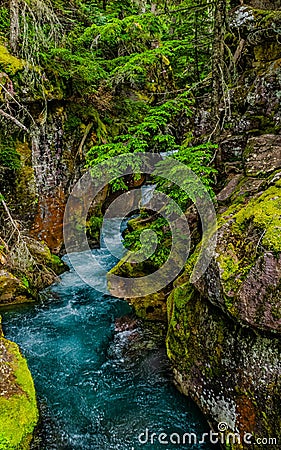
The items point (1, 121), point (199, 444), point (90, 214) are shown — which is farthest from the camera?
point (90, 214)

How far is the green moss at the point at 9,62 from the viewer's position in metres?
9.59

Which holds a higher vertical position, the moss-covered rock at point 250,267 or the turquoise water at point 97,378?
the moss-covered rock at point 250,267

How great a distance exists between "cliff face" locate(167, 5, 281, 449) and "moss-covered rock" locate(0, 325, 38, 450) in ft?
7.00

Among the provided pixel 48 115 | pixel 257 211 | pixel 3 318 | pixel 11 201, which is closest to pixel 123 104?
pixel 48 115

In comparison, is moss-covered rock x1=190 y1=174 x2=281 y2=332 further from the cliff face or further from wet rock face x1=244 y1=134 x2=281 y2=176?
wet rock face x1=244 y1=134 x2=281 y2=176

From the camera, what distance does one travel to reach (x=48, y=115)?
10.8m

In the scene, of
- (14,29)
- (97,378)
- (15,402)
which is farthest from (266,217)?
(14,29)

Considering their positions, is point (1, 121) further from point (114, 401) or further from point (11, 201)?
point (114, 401)

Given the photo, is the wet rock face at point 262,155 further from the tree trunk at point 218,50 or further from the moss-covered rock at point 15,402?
the moss-covered rock at point 15,402

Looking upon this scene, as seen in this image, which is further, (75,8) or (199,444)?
(75,8)

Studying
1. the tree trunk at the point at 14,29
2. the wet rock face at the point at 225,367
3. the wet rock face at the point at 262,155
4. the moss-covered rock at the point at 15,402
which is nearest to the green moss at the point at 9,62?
the tree trunk at the point at 14,29

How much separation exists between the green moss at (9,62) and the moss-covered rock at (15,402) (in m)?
7.79

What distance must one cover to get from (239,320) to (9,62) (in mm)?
9642

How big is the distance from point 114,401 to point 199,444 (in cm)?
147
